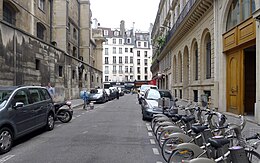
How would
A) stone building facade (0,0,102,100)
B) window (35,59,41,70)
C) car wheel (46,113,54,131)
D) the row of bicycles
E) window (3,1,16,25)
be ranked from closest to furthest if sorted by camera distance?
the row of bicycles, car wheel (46,113,54,131), stone building facade (0,0,102,100), window (35,59,41,70), window (3,1,16,25)

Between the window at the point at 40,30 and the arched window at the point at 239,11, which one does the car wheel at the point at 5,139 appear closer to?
the arched window at the point at 239,11

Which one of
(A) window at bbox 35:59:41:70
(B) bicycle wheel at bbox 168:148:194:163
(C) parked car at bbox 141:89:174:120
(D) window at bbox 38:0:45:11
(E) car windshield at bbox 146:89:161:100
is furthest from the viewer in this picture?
(D) window at bbox 38:0:45:11

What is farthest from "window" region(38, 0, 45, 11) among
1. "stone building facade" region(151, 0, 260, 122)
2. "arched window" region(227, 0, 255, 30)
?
"arched window" region(227, 0, 255, 30)

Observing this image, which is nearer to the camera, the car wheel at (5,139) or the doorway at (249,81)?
the car wheel at (5,139)

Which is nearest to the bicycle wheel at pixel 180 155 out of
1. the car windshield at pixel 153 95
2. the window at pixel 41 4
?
the car windshield at pixel 153 95

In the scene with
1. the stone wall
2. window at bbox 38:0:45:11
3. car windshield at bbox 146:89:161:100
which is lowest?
car windshield at bbox 146:89:161:100

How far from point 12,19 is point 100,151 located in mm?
19738

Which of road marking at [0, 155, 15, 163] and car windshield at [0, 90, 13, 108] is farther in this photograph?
car windshield at [0, 90, 13, 108]

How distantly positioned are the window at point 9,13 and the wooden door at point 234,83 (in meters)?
17.5

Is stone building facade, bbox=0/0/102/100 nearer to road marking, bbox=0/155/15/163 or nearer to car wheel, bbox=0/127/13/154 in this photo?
car wheel, bbox=0/127/13/154

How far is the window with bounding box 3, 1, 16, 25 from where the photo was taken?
21.8 m

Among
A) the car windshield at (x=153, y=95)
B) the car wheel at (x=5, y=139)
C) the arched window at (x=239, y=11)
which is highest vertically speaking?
the arched window at (x=239, y=11)

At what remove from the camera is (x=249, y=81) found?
44.4ft

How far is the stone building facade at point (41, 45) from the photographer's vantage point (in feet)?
50.2
